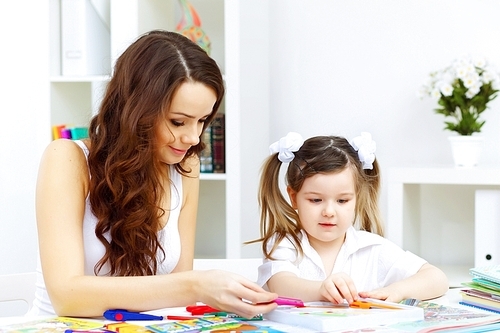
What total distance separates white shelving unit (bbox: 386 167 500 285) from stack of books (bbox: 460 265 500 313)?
1.03 meters

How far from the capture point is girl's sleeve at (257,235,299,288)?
1.69m

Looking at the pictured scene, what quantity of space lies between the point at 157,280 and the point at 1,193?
64.8 inches

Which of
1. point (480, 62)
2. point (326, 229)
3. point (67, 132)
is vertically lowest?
point (326, 229)

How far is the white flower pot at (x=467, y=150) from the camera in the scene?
2.63 meters

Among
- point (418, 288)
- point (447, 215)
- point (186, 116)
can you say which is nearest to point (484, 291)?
point (418, 288)

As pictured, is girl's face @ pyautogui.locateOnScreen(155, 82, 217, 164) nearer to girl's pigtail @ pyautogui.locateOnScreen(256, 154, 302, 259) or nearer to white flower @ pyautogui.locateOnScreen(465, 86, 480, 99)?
girl's pigtail @ pyautogui.locateOnScreen(256, 154, 302, 259)

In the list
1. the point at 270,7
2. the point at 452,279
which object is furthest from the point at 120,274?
the point at 270,7

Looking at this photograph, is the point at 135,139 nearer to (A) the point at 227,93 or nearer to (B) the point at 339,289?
(B) the point at 339,289

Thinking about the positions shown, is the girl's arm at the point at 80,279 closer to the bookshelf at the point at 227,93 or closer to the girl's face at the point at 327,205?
the girl's face at the point at 327,205

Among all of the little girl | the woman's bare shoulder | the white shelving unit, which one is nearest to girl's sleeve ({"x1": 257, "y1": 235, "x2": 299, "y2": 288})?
the little girl

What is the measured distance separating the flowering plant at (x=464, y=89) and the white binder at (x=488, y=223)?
0.27 meters

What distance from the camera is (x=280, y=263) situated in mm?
1696

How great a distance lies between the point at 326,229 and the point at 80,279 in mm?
590

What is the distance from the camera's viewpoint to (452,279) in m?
2.53
